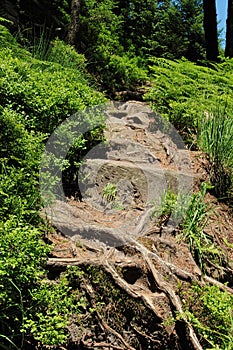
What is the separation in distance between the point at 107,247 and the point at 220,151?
6.63 feet

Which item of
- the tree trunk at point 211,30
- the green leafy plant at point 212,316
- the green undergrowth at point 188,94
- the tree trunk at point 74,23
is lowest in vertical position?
the green leafy plant at point 212,316

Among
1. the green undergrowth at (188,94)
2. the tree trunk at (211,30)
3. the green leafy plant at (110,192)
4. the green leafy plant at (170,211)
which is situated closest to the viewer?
the green leafy plant at (170,211)

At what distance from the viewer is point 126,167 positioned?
175 inches

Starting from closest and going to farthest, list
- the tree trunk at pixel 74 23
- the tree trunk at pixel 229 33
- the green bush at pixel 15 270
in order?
the green bush at pixel 15 270
the tree trunk at pixel 74 23
the tree trunk at pixel 229 33

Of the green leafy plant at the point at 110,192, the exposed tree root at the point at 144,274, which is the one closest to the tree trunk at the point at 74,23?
the green leafy plant at the point at 110,192

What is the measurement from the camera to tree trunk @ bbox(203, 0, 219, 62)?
10.3m

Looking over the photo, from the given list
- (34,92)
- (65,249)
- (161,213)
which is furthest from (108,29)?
(65,249)

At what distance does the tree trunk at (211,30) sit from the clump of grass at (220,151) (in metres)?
5.74

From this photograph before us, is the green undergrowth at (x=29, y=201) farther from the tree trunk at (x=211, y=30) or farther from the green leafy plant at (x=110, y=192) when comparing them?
the tree trunk at (x=211, y=30)

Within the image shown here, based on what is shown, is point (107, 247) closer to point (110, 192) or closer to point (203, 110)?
point (110, 192)

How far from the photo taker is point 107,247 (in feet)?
10.9

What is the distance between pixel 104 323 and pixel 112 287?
24cm

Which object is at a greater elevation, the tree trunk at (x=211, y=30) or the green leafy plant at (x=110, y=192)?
the tree trunk at (x=211, y=30)

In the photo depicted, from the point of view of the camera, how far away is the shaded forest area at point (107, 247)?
255cm
